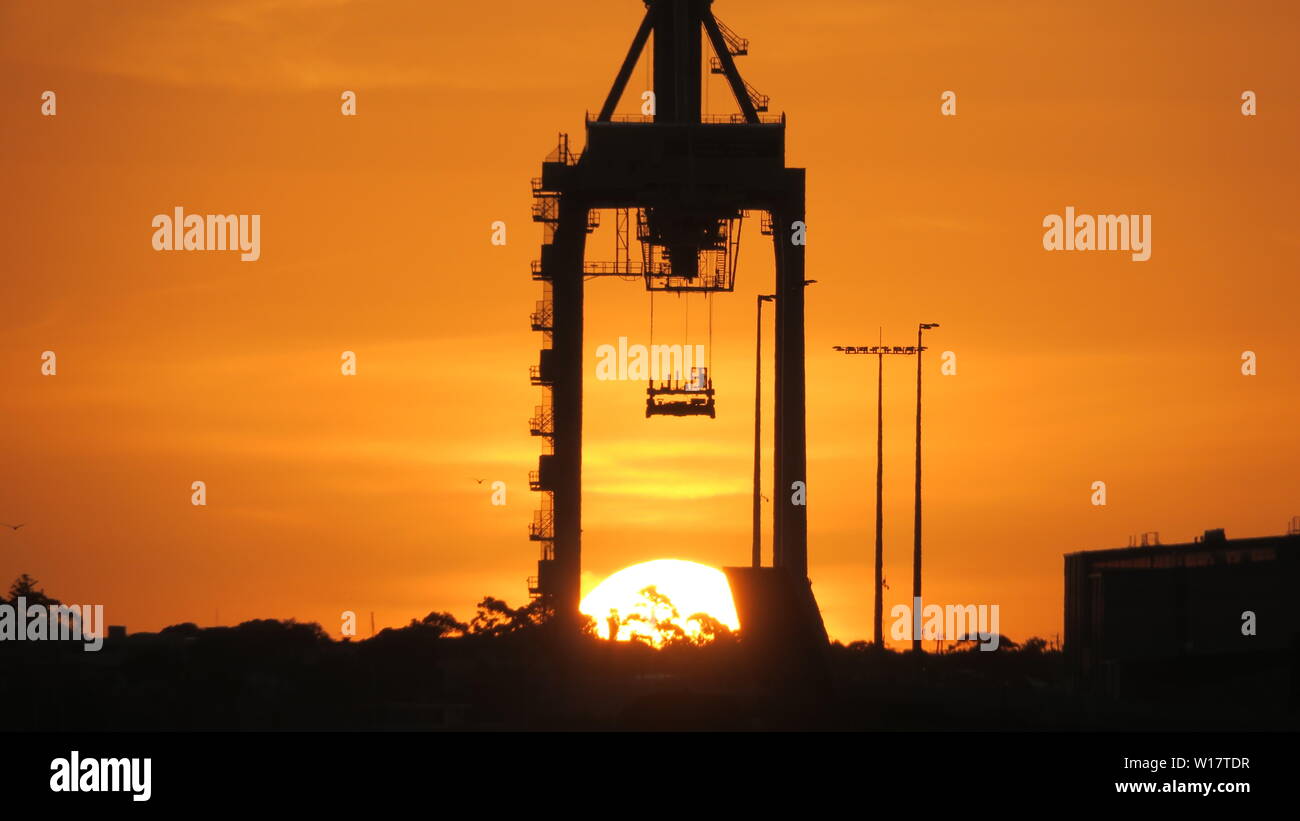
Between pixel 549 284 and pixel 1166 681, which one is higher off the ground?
pixel 549 284

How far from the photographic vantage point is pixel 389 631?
70000 millimetres

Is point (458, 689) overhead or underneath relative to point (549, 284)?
underneath

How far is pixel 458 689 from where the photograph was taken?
64625 millimetres
